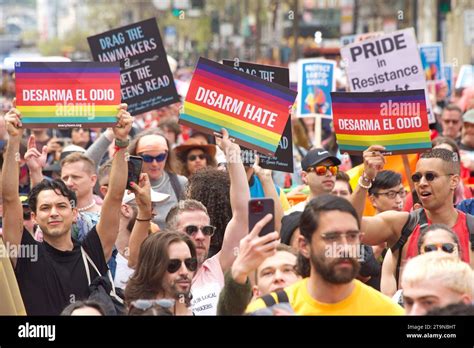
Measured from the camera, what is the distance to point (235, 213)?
24.3 ft

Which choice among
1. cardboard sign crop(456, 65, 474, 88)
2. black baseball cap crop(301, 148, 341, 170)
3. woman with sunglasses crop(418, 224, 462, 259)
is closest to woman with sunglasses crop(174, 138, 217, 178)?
black baseball cap crop(301, 148, 341, 170)

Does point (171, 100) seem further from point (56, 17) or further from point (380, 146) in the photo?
point (56, 17)

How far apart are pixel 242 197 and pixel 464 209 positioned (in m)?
1.89

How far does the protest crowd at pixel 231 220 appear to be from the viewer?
19.5ft

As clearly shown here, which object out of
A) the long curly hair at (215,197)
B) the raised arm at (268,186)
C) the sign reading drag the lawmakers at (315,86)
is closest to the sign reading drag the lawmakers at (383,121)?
the raised arm at (268,186)

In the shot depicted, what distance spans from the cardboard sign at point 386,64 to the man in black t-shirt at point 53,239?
3.84 meters

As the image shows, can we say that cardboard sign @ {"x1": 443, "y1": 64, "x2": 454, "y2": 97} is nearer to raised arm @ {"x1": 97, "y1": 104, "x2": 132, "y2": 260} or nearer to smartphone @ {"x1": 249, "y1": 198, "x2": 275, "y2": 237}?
raised arm @ {"x1": 97, "y1": 104, "x2": 132, "y2": 260}

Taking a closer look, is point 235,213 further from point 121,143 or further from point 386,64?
point 386,64

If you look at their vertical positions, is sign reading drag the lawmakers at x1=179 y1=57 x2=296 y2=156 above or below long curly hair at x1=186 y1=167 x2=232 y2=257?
above

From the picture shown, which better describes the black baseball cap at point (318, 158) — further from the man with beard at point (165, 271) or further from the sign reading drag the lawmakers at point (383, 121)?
the man with beard at point (165, 271)

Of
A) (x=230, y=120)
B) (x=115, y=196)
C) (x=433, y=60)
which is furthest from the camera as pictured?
(x=433, y=60)

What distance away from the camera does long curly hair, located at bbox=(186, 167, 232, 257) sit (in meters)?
8.12

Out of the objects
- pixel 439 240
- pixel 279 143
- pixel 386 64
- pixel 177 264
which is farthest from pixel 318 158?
pixel 177 264

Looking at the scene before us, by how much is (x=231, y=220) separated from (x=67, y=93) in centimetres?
141
